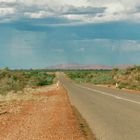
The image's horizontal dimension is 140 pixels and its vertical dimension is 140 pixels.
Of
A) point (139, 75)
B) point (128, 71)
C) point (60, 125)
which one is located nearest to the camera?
point (60, 125)

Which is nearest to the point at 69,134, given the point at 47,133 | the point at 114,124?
the point at 47,133

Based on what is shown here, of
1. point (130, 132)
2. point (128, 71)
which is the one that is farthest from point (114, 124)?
point (128, 71)

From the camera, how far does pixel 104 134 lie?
15.9 m

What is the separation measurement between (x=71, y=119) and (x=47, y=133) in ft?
17.6

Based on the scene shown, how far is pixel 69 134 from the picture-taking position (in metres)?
15.8

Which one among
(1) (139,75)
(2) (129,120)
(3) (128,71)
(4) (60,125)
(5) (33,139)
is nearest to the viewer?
(5) (33,139)

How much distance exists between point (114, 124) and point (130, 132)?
2717mm

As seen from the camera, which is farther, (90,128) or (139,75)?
(139,75)

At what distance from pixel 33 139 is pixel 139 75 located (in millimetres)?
72043

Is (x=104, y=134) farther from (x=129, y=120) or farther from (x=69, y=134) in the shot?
(x=129, y=120)

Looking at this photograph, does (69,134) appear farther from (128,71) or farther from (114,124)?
(128,71)

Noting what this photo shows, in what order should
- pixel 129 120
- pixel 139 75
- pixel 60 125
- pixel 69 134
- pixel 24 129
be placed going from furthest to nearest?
pixel 139 75
pixel 129 120
pixel 60 125
pixel 24 129
pixel 69 134

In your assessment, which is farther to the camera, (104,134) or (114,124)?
(114,124)

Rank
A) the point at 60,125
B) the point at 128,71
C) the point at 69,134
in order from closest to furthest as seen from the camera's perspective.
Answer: the point at 69,134 → the point at 60,125 → the point at 128,71
